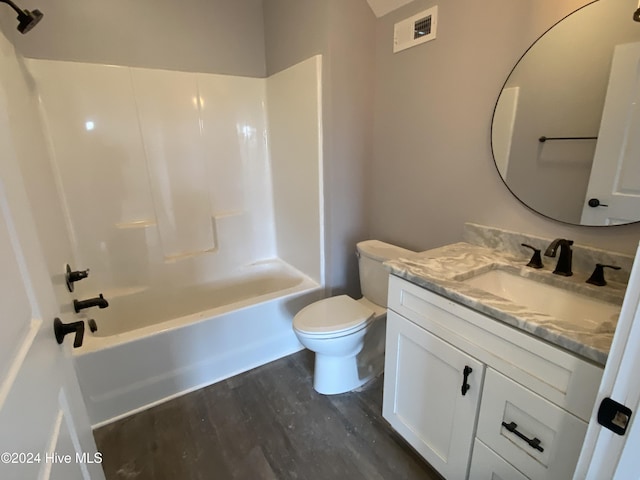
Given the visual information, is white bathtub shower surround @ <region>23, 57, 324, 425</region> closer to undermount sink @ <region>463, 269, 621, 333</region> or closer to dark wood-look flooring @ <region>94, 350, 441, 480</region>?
dark wood-look flooring @ <region>94, 350, 441, 480</region>

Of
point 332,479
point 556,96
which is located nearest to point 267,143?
point 556,96

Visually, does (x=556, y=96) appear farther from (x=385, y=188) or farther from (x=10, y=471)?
(x=10, y=471)

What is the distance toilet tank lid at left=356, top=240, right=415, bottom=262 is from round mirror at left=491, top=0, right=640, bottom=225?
2.14ft

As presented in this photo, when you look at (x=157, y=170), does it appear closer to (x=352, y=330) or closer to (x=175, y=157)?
(x=175, y=157)

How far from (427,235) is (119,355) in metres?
1.79

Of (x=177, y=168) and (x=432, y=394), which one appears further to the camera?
(x=177, y=168)

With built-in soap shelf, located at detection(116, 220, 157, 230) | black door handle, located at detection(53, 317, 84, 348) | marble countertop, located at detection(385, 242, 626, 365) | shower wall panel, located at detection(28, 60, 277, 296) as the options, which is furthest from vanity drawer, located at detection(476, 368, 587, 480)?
built-in soap shelf, located at detection(116, 220, 157, 230)

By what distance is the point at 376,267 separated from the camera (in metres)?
1.87

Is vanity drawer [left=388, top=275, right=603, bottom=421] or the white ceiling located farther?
the white ceiling

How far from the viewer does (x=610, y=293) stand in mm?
1048

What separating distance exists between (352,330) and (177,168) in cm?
169

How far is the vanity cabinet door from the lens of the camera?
1.09 meters

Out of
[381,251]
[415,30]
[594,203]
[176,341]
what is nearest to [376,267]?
[381,251]

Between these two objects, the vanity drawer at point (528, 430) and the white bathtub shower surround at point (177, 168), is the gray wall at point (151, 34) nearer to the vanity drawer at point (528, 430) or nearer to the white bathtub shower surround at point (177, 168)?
the white bathtub shower surround at point (177, 168)
